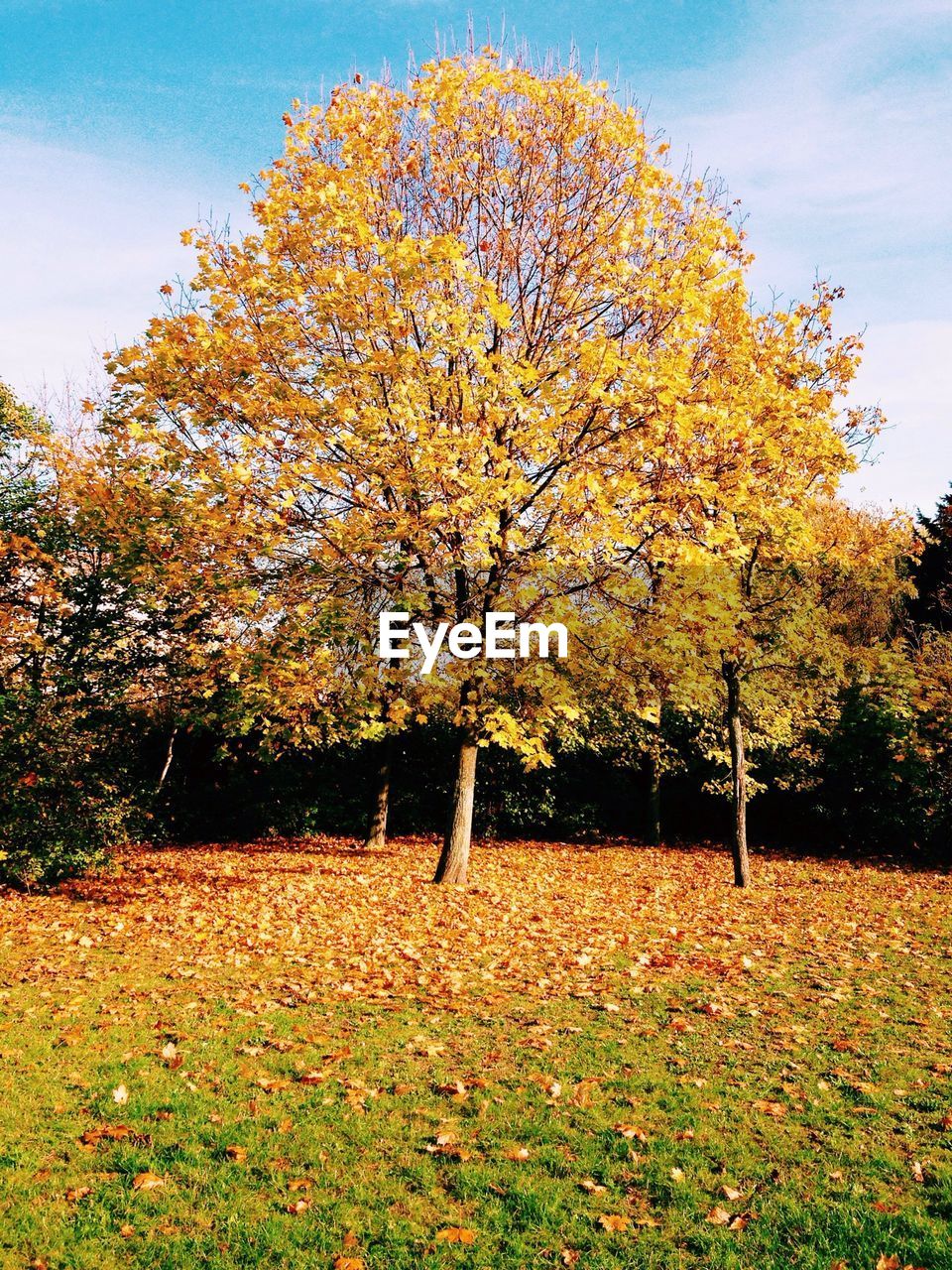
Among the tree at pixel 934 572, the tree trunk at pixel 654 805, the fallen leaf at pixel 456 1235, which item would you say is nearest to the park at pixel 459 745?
the fallen leaf at pixel 456 1235

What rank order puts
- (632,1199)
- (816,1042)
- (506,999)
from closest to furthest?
1. (632,1199)
2. (816,1042)
3. (506,999)

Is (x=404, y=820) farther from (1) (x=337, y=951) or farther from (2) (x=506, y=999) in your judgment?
(2) (x=506, y=999)

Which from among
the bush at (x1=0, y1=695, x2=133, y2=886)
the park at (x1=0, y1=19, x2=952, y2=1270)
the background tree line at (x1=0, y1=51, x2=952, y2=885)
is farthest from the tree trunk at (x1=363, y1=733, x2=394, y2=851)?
the bush at (x1=0, y1=695, x2=133, y2=886)

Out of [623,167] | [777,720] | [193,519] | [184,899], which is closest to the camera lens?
[193,519]

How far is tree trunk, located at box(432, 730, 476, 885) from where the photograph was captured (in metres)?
13.2

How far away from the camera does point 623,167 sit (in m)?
11.6

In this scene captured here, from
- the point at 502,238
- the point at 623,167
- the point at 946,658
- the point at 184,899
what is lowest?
the point at 184,899

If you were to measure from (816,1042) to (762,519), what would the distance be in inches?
301

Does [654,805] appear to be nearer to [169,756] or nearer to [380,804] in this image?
[380,804]

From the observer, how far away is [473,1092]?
5.49m

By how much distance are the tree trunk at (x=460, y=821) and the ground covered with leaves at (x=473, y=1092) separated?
2227 millimetres

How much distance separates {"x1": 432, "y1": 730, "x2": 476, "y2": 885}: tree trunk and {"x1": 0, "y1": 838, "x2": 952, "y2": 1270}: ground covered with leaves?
87.7 inches

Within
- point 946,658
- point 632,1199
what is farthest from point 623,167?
point 946,658

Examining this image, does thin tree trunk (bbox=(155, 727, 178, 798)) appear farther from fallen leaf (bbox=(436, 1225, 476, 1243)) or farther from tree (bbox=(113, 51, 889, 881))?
fallen leaf (bbox=(436, 1225, 476, 1243))
